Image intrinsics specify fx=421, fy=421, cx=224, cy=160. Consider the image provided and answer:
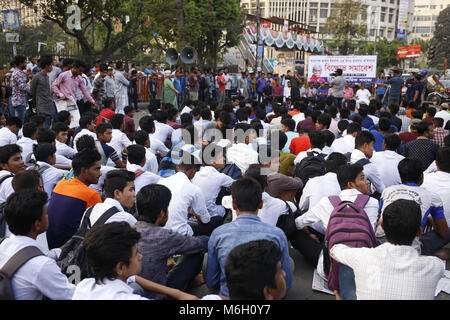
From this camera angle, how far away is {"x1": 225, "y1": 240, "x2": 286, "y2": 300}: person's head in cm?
194

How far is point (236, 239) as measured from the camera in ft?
9.41

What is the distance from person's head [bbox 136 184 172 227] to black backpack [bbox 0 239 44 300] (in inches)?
31.2

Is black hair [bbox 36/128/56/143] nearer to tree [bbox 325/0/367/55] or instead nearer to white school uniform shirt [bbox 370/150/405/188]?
white school uniform shirt [bbox 370/150/405/188]

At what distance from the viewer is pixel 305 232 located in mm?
4141

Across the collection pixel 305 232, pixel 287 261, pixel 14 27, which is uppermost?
pixel 14 27

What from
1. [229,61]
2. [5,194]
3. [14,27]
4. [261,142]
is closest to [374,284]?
[5,194]

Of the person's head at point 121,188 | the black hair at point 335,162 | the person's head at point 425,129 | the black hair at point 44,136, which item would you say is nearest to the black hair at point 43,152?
the black hair at point 44,136

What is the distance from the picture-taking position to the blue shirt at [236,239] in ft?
9.32

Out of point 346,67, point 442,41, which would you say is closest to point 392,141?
point 346,67

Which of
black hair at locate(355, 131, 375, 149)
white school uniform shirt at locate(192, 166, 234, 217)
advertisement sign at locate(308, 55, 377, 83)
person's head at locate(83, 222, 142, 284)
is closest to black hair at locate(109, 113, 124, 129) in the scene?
white school uniform shirt at locate(192, 166, 234, 217)

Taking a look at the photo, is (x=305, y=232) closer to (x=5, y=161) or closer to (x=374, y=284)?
(x=374, y=284)

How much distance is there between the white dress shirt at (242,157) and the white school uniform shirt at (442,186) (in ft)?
7.03

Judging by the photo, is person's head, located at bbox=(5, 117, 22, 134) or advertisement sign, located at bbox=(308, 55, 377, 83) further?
advertisement sign, located at bbox=(308, 55, 377, 83)
